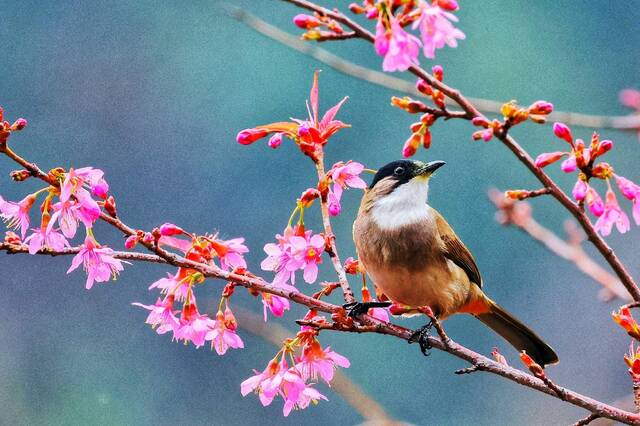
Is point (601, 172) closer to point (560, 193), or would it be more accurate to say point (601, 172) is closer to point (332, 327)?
point (560, 193)

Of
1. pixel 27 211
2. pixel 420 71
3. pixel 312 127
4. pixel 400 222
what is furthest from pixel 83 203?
pixel 400 222

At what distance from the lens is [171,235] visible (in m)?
1.15

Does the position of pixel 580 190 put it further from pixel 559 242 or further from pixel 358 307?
pixel 559 242

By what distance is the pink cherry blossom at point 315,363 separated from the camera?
1188mm

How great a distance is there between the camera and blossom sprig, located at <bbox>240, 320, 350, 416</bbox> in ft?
3.82

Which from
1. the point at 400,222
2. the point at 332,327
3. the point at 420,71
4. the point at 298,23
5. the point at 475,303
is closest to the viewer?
the point at 420,71

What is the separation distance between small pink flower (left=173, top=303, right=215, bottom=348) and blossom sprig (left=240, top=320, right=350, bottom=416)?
0.10 metres

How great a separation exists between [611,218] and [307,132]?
1.55 feet

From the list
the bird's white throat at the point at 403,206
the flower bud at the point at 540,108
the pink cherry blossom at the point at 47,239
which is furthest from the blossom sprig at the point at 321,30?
the bird's white throat at the point at 403,206

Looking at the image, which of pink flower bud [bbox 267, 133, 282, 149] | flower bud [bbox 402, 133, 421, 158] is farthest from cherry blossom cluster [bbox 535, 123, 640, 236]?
pink flower bud [bbox 267, 133, 282, 149]

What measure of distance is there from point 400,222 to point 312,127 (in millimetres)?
443

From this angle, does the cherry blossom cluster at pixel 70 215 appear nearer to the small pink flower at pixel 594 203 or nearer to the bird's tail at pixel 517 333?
the small pink flower at pixel 594 203

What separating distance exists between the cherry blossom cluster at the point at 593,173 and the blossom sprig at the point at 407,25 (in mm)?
191

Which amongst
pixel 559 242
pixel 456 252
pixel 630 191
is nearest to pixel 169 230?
pixel 630 191
